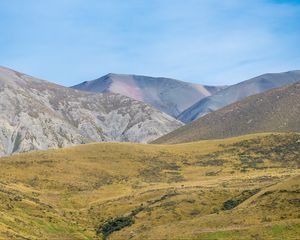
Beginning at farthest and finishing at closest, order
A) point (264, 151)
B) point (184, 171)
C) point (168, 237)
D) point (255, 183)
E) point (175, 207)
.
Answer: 1. point (264, 151)
2. point (184, 171)
3. point (255, 183)
4. point (175, 207)
5. point (168, 237)

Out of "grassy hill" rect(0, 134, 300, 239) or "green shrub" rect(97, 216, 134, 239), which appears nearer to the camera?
"grassy hill" rect(0, 134, 300, 239)

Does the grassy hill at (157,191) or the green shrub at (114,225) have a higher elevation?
the grassy hill at (157,191)

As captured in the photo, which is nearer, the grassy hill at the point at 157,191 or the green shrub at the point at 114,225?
the grassy hill at the point at 157,191

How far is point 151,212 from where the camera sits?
103125mm

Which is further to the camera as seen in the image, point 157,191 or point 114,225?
point 157,191

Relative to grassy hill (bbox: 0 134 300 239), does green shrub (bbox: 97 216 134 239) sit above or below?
below

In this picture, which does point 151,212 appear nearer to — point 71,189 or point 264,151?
point 71,189

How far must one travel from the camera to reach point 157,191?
125 meters

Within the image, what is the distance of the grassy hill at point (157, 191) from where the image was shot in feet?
268

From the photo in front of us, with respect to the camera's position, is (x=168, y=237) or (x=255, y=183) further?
(x=255, y=183)

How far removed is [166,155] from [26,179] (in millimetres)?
56557

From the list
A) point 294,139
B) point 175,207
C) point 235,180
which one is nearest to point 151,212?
point 175,207

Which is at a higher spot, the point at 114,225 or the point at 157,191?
the point at 157,191

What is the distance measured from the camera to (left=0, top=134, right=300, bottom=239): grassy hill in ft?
268
